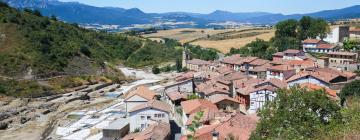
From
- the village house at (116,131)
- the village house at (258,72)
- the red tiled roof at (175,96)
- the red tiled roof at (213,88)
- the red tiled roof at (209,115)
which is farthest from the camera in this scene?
the village house at (258,72)

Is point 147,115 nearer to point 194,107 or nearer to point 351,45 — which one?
point 194,107

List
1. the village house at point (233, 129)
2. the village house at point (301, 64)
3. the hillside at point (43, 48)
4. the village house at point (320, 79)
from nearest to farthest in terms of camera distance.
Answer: the village house at point (233, 129)
the village house at point (320, 79)
the village house at point (301, 64)
the hillside at point (43, 48)

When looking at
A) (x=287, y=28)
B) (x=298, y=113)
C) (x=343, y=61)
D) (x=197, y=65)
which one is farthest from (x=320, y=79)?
(x=287, y=28)

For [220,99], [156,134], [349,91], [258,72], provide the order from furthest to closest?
1. [258,72]
2. [220,99]
3. [349,91]
4. [156,134]

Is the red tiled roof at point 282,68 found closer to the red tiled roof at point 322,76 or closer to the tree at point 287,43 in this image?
the red tiled roof at point 322,76

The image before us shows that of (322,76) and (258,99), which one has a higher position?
(322,76)

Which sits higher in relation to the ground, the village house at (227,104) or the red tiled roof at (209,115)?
the red tiled roof at (209,115)

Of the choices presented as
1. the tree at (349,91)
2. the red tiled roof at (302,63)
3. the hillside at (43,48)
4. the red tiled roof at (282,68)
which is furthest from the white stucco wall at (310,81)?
the hillside at (43,48)
